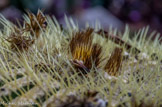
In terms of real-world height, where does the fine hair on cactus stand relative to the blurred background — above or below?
above

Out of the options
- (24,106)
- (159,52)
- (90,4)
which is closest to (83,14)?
(90,4)

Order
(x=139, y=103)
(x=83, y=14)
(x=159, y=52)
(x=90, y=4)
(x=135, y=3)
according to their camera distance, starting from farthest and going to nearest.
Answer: (x=90, y=4)
(x=83, y=14)
(x=135, y=3)
(x=159, y=52)
(x=139, y=103)

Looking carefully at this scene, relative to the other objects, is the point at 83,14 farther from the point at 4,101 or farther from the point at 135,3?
the point at 4,101

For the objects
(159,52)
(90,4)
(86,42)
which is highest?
(86,42)

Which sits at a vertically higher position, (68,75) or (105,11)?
(68,75)

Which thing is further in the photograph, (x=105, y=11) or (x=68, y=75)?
(x=105, y=11)

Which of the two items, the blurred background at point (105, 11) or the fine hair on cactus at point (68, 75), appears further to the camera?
the blurred background at point (105, 11)

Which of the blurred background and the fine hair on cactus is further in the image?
the blurred background

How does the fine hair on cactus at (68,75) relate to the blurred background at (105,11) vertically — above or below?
above
